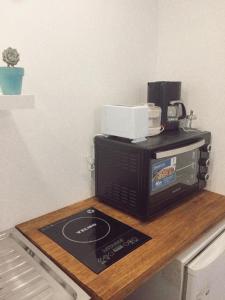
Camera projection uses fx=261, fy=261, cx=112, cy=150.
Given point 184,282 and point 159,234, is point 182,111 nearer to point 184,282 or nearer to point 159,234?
point 159,234

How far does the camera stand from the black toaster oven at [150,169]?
43.4 inches

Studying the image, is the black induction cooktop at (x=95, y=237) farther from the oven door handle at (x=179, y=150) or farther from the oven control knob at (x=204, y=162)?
the oven control knob at (x=204, y=162)

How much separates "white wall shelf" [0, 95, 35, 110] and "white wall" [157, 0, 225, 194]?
3.14 ft

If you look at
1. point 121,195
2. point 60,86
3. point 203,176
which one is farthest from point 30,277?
point 203,176

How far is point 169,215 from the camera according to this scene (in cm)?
119

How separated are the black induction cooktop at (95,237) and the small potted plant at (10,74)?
57 cm

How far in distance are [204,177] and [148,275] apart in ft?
2.32

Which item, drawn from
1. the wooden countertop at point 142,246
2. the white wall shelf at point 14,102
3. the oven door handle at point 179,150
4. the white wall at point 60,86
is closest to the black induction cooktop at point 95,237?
the wooden countertop at point 142,246

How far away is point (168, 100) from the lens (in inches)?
53.7

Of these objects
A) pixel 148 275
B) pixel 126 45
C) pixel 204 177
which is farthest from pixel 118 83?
pixel 148 275

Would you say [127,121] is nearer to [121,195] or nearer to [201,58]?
[121,195]

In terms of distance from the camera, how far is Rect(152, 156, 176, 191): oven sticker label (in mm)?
1129

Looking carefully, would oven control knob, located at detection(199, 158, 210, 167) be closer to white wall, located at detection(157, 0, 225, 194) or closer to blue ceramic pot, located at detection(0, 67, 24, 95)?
white wall, located at detection(157, 0, 225, 194)

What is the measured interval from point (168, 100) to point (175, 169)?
369 mm
